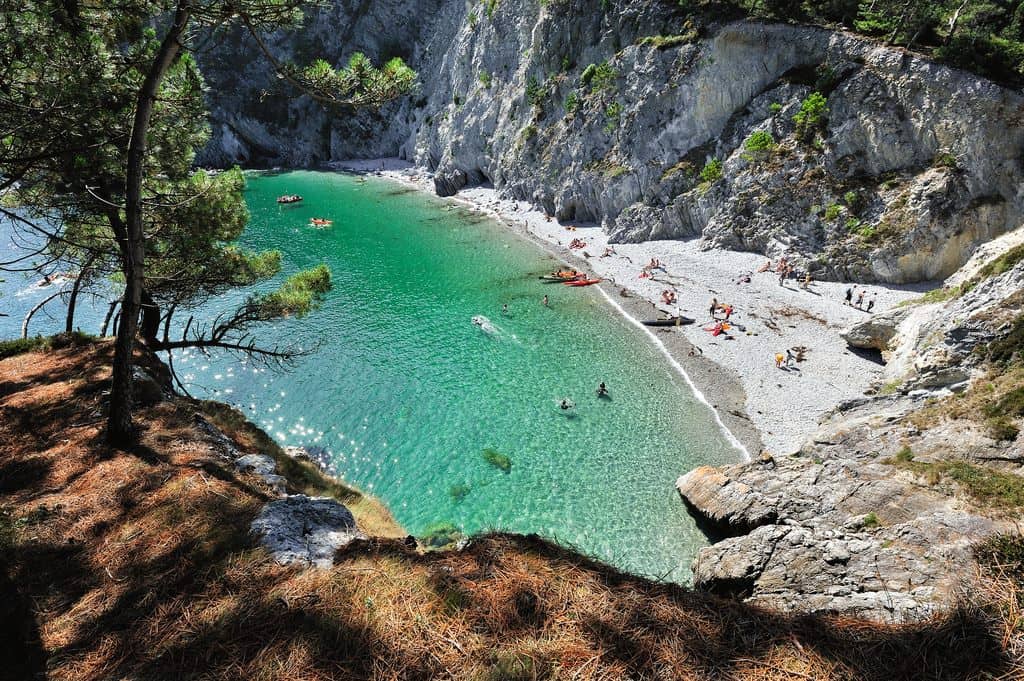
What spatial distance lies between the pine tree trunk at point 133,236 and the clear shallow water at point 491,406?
25.9 ft

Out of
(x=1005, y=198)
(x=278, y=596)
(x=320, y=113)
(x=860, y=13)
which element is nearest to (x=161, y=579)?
(x=278, y=596)

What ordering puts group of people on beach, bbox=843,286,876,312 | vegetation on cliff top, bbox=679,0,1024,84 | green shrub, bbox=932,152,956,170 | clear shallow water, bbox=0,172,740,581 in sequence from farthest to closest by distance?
green shrub, bbox=932,152,956,170 < group of people on beach, bbox=843,286,876,312 < vegetation on cliff top, bbox=679,0,1024,84 < clear shallow water, bbox=0,172,740,581

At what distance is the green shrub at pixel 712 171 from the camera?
3588cm

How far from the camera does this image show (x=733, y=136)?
36406 millimetres

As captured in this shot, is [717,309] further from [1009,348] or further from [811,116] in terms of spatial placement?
[811,116]

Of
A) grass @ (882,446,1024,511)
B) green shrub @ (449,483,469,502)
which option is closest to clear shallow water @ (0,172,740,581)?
green shrub @ (449,483,469,502)

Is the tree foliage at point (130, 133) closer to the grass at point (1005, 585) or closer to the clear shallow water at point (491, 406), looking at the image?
the clear shallow water at point (491, 406)

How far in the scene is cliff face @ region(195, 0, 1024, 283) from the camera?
26.1 m

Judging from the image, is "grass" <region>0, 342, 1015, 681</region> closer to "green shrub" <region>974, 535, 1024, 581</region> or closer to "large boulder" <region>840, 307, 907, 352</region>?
"green shrub" <region>974, 535, 1024, 581</region>

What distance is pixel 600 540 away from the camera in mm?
15031

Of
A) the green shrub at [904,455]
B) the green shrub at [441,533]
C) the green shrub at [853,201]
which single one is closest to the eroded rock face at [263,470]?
the green shrub at [441,533]

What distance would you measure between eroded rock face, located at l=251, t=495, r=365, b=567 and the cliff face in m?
11.1

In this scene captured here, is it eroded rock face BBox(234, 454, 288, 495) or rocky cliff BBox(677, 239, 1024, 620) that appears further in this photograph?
eroded rock face BBox(234, 454, 288, 495)

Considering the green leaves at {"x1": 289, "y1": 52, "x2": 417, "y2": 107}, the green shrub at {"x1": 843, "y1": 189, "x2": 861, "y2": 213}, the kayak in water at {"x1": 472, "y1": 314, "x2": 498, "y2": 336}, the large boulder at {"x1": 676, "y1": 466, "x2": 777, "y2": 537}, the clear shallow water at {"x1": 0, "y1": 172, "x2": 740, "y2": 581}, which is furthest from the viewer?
the green shrub at {"x1": 843, "y1": 189, "x2": 861, "y2": 213}
